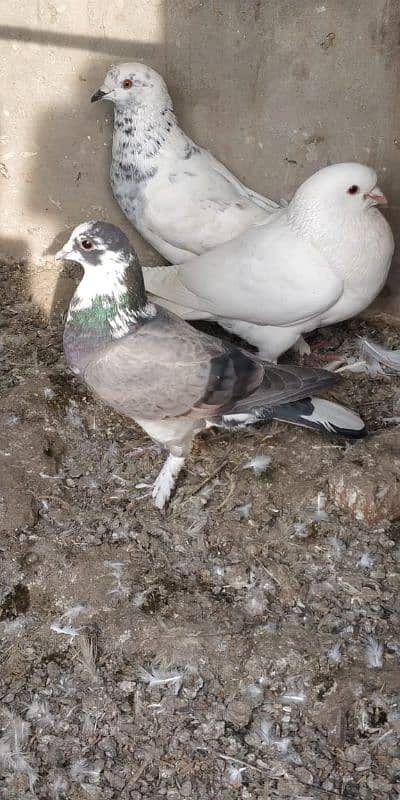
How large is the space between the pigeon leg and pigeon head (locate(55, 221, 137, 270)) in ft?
3.11

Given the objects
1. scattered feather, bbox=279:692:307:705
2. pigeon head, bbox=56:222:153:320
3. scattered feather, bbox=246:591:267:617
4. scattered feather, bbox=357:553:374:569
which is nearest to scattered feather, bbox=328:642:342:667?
scattered feather, bbox=279:692:307:705

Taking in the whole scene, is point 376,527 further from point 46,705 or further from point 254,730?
point 46,705

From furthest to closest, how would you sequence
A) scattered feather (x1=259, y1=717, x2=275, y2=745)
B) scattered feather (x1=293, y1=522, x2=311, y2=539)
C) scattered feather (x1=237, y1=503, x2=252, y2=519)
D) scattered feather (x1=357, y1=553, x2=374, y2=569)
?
scattered feather (x1=237, y1=503, x2=252, y2=519) < scattered feather (x1=293, y1=522, x2=311, y2=539) < scattered feather (x1=357, y1=553, x2=374, y2=569) < scattered feather (x1=259, y1=717, x2=275, y2=745)

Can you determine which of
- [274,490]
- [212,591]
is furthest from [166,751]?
[274,490]

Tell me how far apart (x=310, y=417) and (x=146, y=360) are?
80cm

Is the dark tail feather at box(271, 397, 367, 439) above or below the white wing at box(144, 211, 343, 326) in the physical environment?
below

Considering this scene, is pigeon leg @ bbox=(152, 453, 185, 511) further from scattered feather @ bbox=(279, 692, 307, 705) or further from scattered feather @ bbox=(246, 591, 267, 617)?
scattered feather @ bbox=(279, 692, 307, 705)

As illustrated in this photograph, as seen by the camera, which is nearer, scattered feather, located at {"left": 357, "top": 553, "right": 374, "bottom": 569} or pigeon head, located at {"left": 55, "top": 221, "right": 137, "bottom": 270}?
A: pigeon head, located at {"left": 55, "top": 221, "right": 137, "bottom": 270}

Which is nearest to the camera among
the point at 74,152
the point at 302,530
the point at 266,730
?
the point at 266,730

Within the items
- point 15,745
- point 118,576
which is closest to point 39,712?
point 15,745

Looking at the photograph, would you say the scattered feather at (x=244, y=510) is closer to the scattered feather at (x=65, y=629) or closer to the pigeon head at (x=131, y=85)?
the scattered feather at (x=65, y=629)

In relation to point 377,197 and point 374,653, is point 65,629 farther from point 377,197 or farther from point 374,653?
point 377,197

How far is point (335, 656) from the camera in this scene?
2.85 meters

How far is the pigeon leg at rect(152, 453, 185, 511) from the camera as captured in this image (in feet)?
11.6
